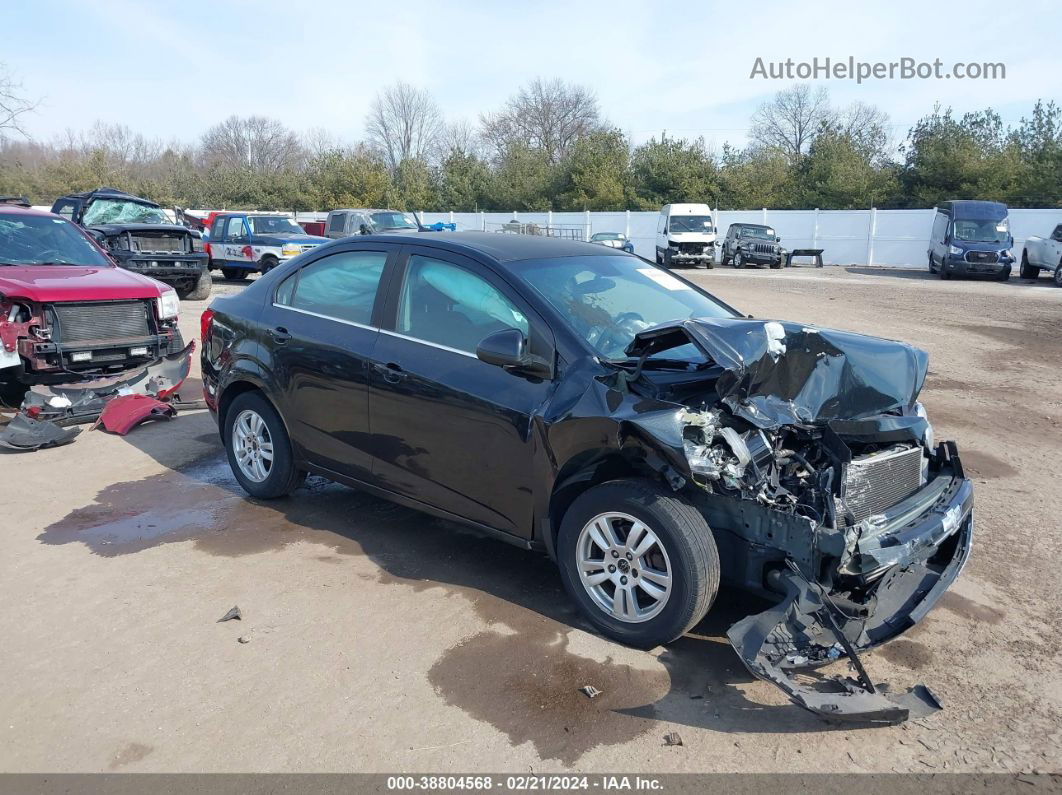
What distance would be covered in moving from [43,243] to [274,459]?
538cm

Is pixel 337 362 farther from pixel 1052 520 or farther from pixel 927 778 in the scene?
pixel 1052 520

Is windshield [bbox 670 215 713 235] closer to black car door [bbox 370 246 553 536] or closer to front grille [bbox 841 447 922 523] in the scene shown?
black car door [bbox 370 246 553 536]

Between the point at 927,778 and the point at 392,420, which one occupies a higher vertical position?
the point at 392,420

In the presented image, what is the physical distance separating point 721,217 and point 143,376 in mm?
35690

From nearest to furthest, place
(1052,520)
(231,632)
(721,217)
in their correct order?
(231,632) < (1052,520) < (721,217)

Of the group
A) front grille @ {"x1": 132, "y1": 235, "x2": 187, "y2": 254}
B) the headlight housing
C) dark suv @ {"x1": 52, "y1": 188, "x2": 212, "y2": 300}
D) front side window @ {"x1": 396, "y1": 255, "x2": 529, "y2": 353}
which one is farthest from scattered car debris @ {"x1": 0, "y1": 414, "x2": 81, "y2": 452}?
front grille @ {"x1": 132, "y1": 235, "x2": 187, "y2": 254}

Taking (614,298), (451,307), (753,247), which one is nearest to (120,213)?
(451,307)

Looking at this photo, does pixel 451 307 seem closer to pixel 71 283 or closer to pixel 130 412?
pixel 130 412

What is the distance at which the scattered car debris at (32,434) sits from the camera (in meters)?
6.95

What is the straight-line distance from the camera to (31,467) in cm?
660

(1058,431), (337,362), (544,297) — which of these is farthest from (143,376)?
(1058,431)

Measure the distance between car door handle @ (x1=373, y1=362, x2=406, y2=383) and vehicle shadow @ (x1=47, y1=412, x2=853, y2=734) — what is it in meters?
1.06

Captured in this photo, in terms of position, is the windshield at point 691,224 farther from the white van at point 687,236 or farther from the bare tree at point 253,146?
the bare tree at point 253,146

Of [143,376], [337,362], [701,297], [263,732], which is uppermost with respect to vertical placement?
[701,297]
